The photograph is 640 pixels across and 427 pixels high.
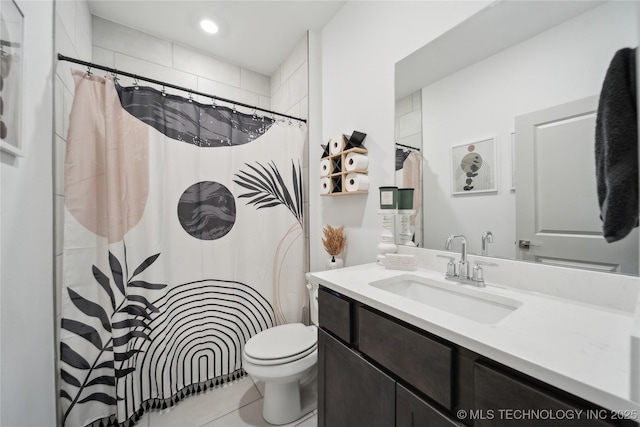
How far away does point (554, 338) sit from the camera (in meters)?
0.54

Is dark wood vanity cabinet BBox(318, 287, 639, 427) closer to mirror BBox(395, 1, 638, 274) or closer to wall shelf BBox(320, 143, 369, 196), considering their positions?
mirror BBox(395, 1, 638, 274)

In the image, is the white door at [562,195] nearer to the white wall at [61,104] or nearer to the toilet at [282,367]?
the toilet at [282,367]

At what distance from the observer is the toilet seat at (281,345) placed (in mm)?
1241

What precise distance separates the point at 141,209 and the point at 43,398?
911 millimetres

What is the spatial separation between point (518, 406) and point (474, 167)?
878 millimetres

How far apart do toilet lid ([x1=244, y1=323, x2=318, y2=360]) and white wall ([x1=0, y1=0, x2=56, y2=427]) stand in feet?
2.71

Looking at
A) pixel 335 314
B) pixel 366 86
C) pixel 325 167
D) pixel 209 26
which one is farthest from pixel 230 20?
pixel 335 314

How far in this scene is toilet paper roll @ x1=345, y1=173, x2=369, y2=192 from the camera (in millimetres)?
1469

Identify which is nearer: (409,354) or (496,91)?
(409,354)

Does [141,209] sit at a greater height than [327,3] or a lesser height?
lesser

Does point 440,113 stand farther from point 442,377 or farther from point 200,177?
point 200,177

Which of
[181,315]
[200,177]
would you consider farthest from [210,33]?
[181,315]

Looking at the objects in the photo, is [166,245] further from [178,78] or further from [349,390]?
[178,78]

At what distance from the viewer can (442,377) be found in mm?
597
